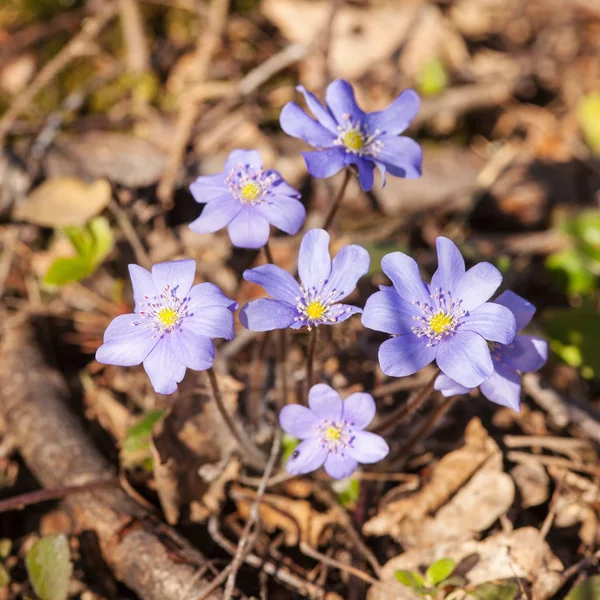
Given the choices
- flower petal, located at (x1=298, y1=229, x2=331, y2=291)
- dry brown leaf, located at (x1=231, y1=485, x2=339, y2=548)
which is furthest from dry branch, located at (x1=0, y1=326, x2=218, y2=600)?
flower petal, located at (x1=298, y1=229, x2=331, y2=291)

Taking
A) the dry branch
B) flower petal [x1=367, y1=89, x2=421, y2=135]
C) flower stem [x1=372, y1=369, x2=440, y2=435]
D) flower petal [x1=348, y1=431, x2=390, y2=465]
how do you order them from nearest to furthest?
flower petal [x1=348, y1=431, x2=390, y2=465] → flower stem [x1=372, y1=369, x2=440, y2=435] → the dry branch → flower petal [x1=367, y1=89, x2=421, y2=135]

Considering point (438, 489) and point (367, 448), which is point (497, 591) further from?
point (367, 448)

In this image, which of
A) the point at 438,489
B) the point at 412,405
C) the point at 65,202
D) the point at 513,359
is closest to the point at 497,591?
the point at 438,489

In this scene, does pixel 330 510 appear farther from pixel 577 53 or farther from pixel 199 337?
pixel 577 53

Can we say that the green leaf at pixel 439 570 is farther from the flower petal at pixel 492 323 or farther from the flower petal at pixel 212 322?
the flower petal at pixel 212 322

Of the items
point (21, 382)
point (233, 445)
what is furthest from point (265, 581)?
point (21, 382)

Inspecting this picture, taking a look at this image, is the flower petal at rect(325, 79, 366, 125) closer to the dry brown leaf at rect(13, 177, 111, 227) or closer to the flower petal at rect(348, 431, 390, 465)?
the flower petal at rect(348, 431, 390, 465)
